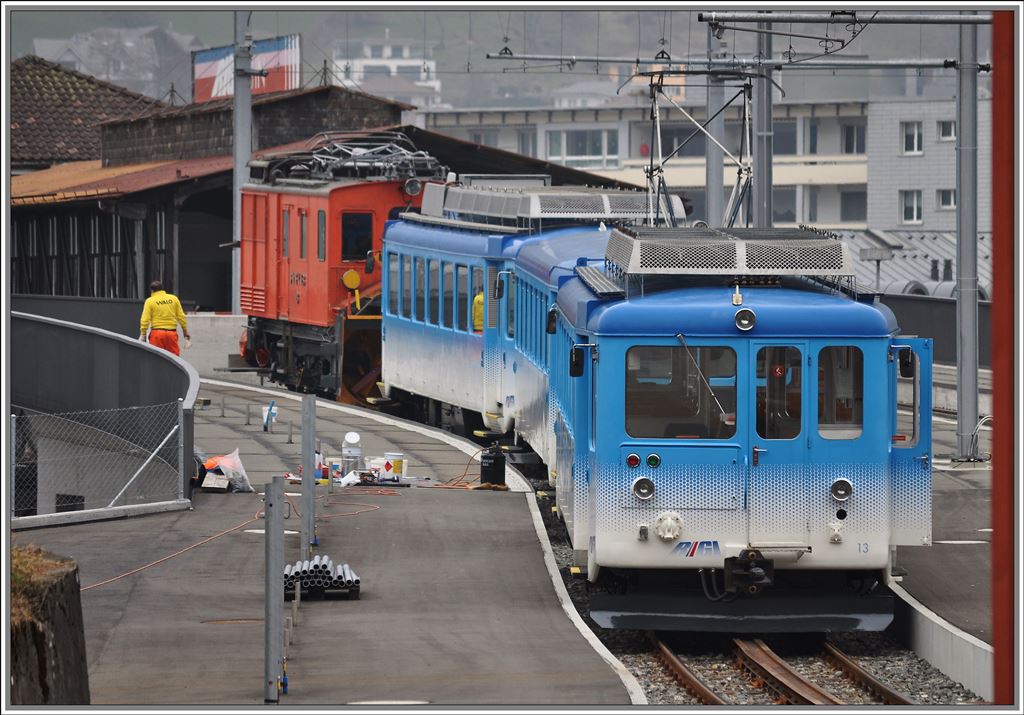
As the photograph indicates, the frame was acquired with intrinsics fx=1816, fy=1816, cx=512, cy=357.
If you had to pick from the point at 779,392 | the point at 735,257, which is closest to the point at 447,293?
the point at 735,257

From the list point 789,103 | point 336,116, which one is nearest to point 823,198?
point 789,103

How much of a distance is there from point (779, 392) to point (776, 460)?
0.46 m

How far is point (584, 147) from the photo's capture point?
93688mm

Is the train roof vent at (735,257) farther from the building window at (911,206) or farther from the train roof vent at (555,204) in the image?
the building window at (911,206)

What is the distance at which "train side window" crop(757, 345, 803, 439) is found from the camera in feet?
39.2

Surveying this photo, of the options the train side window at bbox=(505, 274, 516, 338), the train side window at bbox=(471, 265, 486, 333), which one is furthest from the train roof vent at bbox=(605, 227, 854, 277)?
the train side window at bbox=(471, 265, 486, 333)

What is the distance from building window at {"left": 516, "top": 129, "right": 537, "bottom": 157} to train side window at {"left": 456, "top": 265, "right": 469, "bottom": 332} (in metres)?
71.8

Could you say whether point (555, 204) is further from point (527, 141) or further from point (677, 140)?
point (527, 141)

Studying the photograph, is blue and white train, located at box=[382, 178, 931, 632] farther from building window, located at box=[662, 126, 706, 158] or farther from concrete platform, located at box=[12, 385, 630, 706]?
building window, located at box=[662, 126, 706, 158]

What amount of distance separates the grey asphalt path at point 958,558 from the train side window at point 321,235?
11.4 meters

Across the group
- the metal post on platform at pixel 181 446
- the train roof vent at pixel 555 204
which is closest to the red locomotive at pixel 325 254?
the train roof vent at pixel 555 204

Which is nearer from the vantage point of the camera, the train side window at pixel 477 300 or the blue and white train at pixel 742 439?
the blue and white train at pixel 742 439

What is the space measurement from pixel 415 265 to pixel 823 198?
6466 centimetres

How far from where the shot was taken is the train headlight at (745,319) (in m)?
11.9
